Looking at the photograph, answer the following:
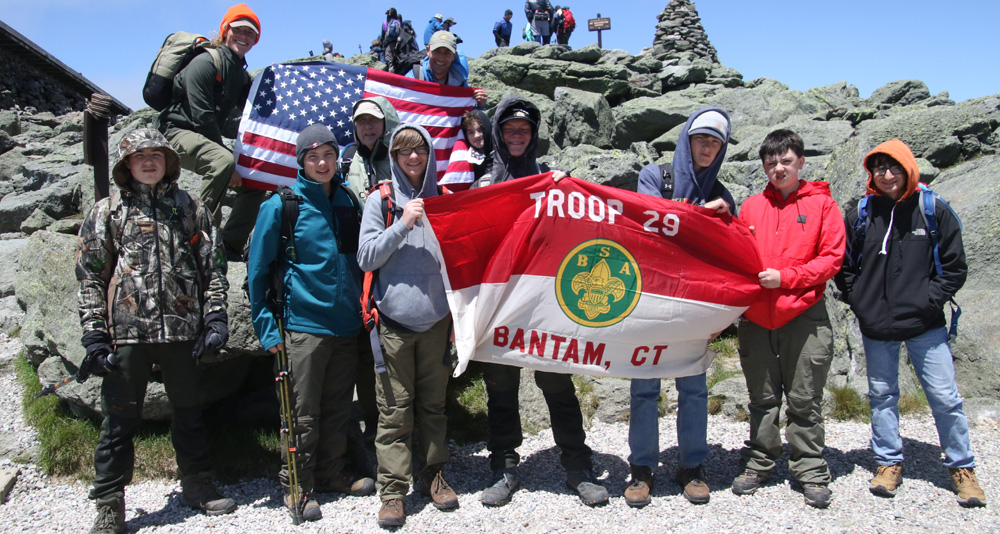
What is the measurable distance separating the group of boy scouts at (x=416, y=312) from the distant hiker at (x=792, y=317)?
0.02 meters

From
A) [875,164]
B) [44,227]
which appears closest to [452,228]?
[875,164]

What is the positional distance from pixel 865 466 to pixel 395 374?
15.0 feet

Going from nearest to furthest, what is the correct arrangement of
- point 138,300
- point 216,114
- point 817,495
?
point 138,300, point 817,495, point 216,114

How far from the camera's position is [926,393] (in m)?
5.15

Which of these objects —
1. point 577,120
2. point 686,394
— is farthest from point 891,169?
point 577,120

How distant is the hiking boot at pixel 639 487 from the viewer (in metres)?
4.96

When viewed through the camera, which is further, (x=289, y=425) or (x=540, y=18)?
(x=540, y=18)

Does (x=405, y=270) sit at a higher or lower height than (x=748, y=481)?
higher

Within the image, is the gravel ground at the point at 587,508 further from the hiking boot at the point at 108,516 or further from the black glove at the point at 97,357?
the black glove at the point at 97,357

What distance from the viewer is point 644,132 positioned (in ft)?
57.7

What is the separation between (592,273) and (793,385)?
1.97 metres

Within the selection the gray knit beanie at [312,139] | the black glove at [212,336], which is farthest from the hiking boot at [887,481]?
the black glove at [212,336]

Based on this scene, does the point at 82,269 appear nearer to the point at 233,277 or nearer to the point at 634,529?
the point at 233,277

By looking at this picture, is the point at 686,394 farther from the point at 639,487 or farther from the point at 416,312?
the point at 416,312
